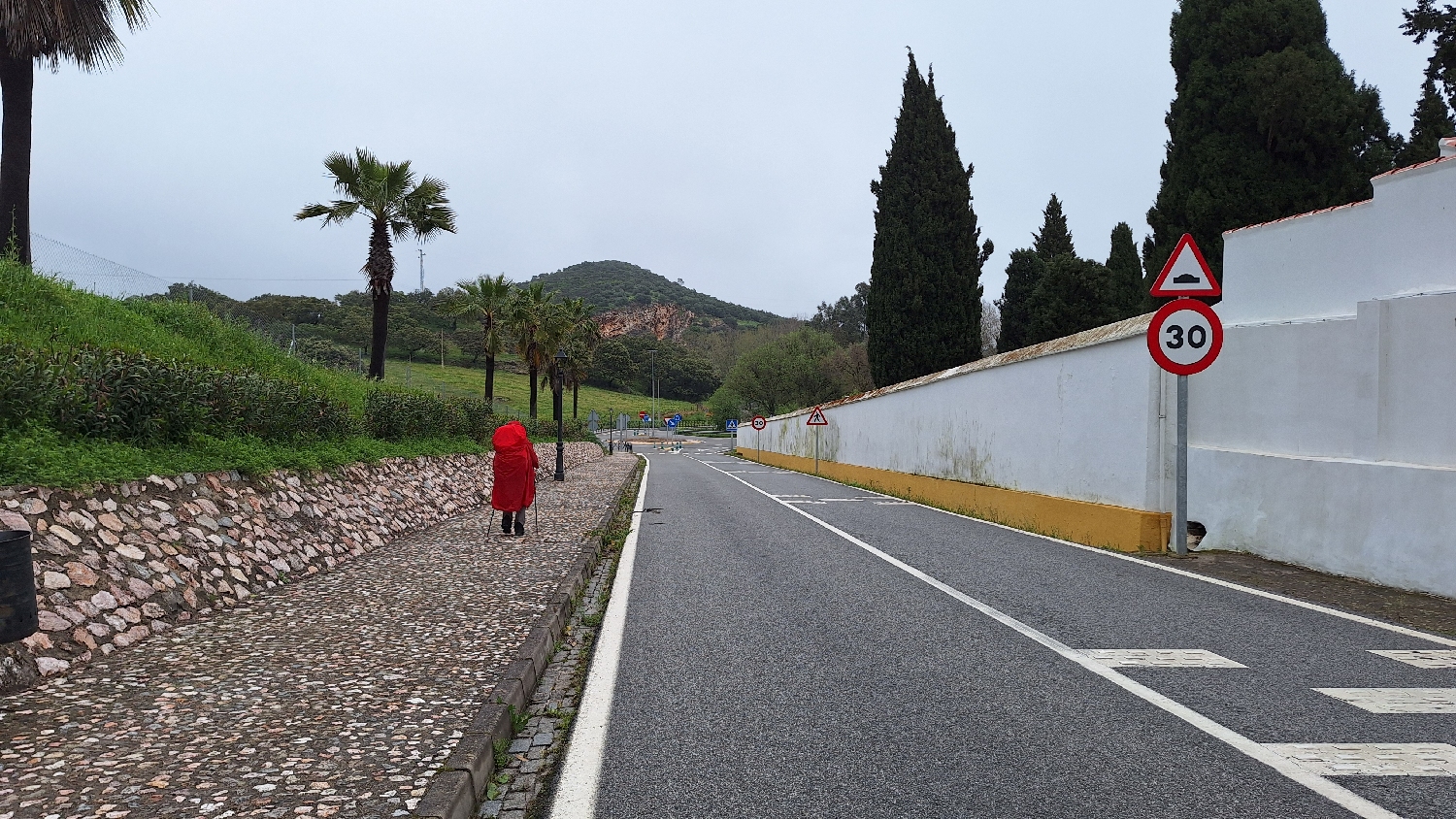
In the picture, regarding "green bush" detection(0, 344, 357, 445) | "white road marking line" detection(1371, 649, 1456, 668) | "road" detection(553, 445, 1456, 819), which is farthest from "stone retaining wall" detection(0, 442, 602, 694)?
"white road marking line" detection(1371, 649, 1456, 668)

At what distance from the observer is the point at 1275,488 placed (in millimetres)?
8062

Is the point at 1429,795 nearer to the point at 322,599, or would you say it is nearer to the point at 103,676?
the point at 103,676

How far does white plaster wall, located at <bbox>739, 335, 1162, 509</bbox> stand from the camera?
10250mm

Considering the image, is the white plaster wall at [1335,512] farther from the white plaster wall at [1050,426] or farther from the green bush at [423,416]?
the green bush at [423,416]

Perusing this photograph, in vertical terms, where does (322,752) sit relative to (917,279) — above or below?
below

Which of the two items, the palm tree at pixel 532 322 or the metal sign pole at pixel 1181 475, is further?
the palm tree at pixel 532 322

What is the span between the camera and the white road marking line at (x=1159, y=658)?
4.85m

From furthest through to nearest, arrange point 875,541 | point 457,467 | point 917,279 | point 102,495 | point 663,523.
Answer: point 917,279 → point 457,467 → point 663,523 → point 875,541 → point 102,495

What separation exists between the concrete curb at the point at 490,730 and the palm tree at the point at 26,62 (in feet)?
40.5

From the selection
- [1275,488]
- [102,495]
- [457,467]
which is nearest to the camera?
[102,495]

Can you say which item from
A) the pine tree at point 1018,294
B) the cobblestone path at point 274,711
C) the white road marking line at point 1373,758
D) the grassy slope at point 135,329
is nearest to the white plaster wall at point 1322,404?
the white road marking line at point 1373,758

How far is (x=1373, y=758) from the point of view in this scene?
3459 millimetres

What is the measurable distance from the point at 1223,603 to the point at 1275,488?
7.39 ft

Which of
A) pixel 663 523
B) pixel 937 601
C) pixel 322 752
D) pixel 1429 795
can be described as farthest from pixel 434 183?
pixel 1429 795
